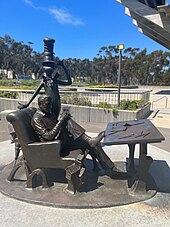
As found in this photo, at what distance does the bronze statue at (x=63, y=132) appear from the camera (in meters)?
3.25

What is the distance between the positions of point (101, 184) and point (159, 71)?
55865 millimetres

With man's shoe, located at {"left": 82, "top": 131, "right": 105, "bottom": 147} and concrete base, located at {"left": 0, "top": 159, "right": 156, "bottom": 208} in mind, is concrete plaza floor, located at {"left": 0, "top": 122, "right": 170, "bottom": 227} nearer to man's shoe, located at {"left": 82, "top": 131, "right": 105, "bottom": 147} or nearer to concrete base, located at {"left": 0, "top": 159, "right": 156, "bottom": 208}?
concrete base, located at {"left": 0, "top": 159, "right": 156, "bottom": 208}

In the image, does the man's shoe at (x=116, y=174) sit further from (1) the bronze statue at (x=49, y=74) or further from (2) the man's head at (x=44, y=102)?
(1) the bronze statue at (x=49, y=74)

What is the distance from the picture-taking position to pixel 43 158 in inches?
127

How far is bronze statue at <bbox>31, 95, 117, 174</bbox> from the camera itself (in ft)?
10.7

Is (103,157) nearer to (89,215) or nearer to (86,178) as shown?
(86,178)

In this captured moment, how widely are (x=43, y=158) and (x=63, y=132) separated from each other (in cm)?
54

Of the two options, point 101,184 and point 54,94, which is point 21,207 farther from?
point 54,94

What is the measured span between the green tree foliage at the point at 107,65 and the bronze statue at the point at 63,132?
34.8m

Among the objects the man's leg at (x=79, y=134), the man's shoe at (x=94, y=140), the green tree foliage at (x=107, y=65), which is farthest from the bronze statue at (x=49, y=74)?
the green tree foliage at (x=107, y=65)

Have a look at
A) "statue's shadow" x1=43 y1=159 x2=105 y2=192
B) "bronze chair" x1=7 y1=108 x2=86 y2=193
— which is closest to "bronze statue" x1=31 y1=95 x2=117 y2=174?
"bronze chair" x1=7 y1=108 x2=86 y2=193

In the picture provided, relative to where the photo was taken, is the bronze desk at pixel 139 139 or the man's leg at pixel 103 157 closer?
the bronze desk at pixel 139 139

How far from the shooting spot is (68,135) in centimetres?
→ 386

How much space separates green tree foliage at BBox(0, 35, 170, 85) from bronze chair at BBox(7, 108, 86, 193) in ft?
115
